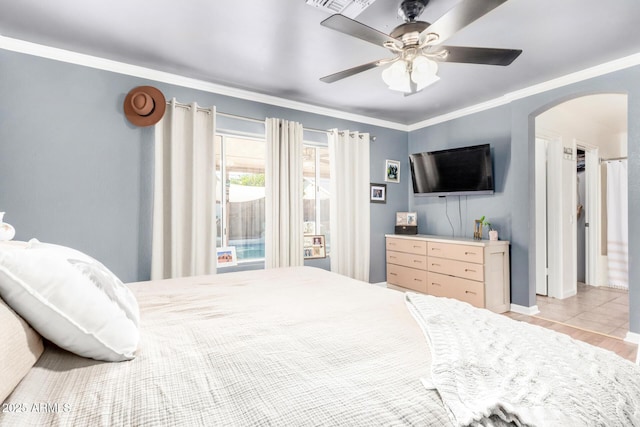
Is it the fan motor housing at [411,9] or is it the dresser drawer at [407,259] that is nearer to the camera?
the fan motor housing at [411,9]

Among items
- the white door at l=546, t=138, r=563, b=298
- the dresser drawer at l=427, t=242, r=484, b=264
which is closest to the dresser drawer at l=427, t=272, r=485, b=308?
the dresser drawer at l=427, t=242, r=484, b=264

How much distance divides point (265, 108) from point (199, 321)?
2868 millimetres

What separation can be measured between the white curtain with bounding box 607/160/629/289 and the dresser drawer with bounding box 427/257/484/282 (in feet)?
9.66

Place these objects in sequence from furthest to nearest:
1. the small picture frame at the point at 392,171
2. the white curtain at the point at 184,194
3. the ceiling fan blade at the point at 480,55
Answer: the small picture frame at the point at 392,171
the white curtain at the point at 184,194
the ceiling fan blade at the point at 480,55

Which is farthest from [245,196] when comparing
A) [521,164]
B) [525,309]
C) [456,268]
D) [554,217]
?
[554,217]

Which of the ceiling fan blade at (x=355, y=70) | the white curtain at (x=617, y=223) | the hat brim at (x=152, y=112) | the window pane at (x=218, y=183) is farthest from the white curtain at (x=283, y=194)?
the white curtain at (x=617, y=223)

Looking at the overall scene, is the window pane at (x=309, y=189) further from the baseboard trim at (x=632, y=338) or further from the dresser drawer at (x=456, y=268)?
the baseboard trim at (x=632, y=338)

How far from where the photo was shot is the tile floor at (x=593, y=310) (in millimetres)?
3123

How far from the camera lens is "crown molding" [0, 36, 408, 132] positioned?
250 centimetres

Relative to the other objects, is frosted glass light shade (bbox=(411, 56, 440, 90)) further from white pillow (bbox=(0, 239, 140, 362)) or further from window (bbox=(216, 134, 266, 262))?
window (bbox=(216, 134, 266, 262))

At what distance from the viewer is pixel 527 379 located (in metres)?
0.85

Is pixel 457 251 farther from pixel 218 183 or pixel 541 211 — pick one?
pixel 218 183

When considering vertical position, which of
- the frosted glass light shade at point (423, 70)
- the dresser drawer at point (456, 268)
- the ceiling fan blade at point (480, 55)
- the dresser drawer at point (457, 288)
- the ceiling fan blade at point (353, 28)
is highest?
the ceiling fan blade at point (353, 28)

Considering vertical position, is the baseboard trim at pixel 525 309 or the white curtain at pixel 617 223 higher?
the white curtain at pixel 617 223
